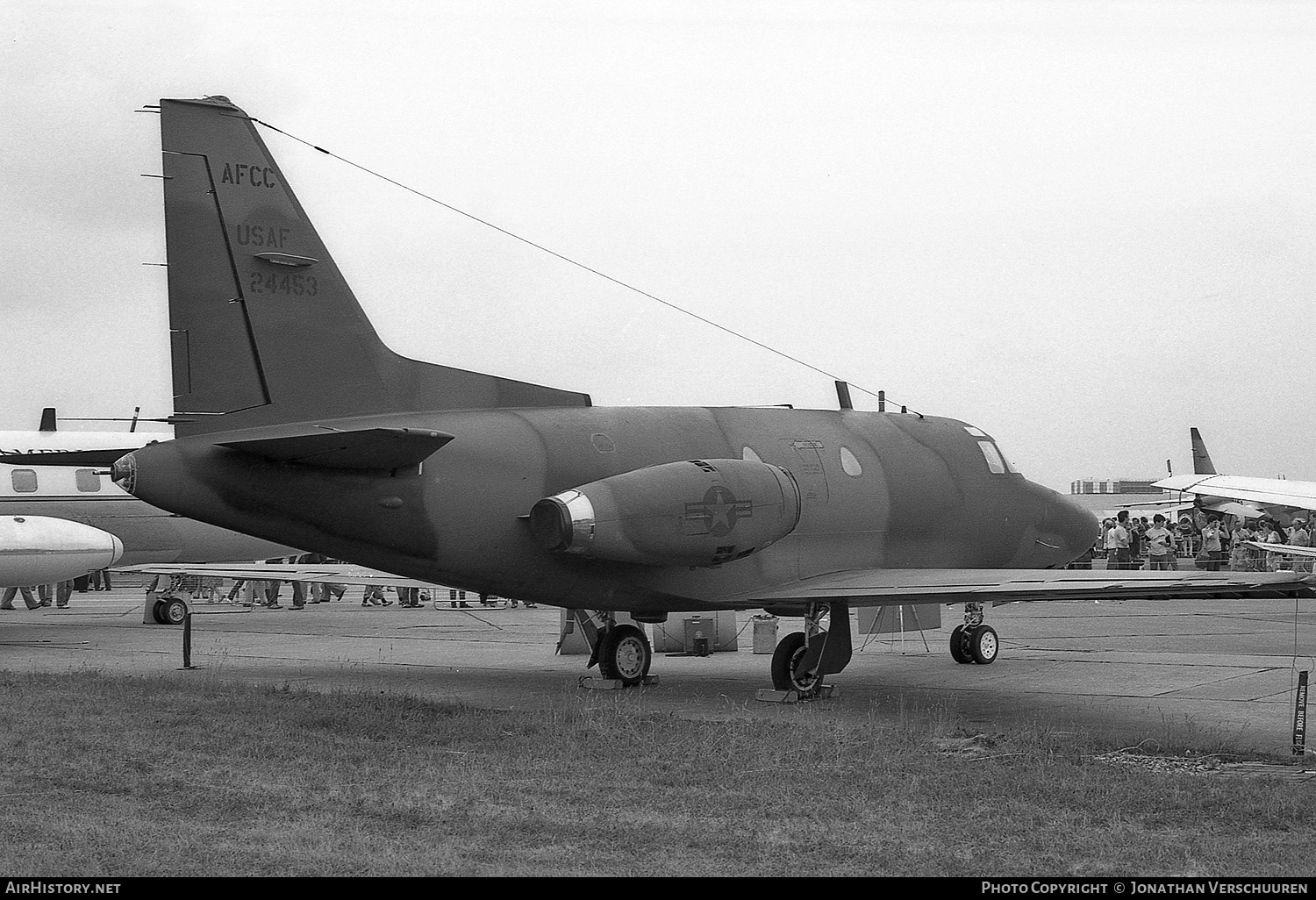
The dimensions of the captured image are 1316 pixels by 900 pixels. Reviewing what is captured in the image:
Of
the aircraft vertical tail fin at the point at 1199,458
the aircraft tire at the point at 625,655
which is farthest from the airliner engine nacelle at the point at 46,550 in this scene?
the aircraft vertical tail fin at the point at 1199,458

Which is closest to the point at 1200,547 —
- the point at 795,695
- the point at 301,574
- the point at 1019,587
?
the point at 301,574

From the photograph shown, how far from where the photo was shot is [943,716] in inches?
484

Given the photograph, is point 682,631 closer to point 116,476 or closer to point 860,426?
point 860,426

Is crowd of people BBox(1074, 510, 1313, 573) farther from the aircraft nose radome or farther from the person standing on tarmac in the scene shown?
the person standing on tarmac

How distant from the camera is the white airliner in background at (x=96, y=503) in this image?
2394 centimetres

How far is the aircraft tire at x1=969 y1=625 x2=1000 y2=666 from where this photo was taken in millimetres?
17859

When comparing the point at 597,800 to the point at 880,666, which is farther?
the point at 880,666

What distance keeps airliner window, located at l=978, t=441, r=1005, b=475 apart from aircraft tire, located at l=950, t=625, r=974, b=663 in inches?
86.5

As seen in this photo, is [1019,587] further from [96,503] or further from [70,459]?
[96,503]

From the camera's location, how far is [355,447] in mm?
12109

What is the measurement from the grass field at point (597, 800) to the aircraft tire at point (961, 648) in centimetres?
665

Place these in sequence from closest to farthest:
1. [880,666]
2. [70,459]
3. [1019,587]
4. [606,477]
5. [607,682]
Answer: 1. [1019,587]
2. [70,459]
3. [606,477]
4. [607,682]
5. [880,666]

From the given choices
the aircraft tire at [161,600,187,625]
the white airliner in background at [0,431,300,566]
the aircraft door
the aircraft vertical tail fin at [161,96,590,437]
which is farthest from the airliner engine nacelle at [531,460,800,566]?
the aircraft tire at [161,600,187,625]

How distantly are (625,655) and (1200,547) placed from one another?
23.6m
